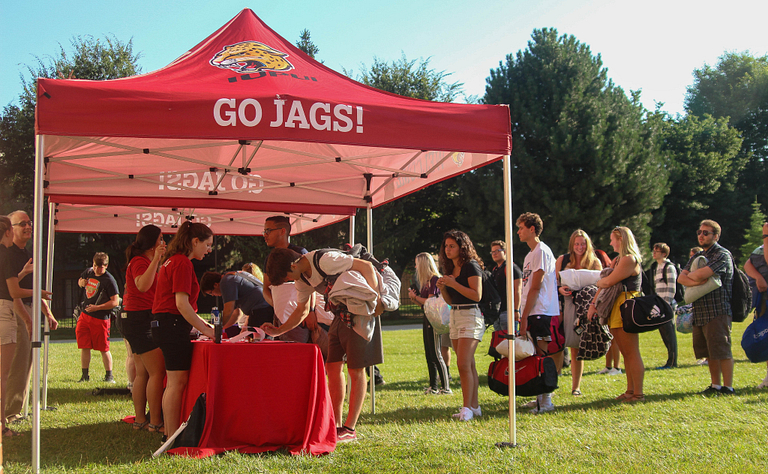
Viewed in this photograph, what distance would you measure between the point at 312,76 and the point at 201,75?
861 mm

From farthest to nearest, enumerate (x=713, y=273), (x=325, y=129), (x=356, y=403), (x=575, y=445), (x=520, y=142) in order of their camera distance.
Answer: (x=520, y=142) < (x=713, y=273) < (x=356, y=403) < (x=575, y=445) < (x=325, y=129)

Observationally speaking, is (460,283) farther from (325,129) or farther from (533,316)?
(325,129)

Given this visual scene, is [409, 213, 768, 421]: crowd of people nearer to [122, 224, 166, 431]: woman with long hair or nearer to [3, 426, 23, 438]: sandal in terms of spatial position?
[122, 224, 166, 431]: woman with long hair

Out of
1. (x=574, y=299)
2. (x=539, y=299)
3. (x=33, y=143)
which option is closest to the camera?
(x=539, y=299)

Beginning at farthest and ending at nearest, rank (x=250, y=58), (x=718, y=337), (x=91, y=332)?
(x=91, y=332), (x=718, y=337), (x=250, y=58)

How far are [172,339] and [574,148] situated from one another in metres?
18.2

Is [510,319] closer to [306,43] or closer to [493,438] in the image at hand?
[493,438]

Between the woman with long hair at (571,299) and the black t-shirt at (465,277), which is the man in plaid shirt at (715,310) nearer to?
the woman with long hair at (571,299)

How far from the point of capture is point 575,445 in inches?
159

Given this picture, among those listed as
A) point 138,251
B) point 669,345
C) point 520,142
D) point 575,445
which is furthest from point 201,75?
point 520,142

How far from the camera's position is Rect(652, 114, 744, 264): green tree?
1007 inches

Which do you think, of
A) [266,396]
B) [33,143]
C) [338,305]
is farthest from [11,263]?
[33,143]

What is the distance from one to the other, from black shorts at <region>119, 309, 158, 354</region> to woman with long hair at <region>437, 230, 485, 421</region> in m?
2.45

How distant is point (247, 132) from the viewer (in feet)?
11.7
